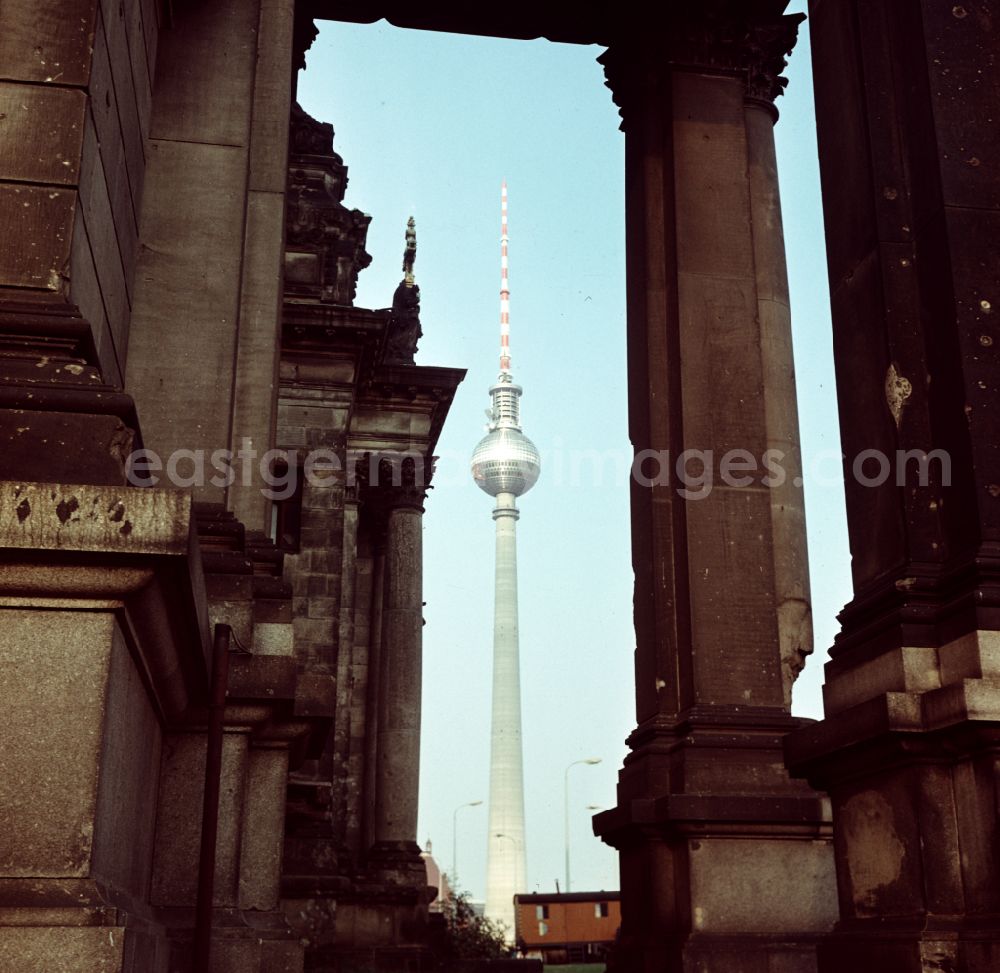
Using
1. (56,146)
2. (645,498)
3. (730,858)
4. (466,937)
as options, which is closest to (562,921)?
(466,937)

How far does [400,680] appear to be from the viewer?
33.9 metres

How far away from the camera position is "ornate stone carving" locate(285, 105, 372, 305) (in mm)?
31078

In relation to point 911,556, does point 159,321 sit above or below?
above

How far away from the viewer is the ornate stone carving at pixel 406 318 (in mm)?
37031

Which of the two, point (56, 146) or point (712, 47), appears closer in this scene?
point (56, 146)

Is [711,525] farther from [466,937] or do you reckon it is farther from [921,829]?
[466,937]

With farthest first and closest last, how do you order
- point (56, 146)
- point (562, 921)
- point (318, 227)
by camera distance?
point (562, 921) → point (318, 227) → point (56, 146)

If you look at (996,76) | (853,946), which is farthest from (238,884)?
(996,76)

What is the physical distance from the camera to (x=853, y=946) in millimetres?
7996

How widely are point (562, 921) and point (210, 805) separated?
74193mm

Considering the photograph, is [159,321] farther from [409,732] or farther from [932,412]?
[409,732]

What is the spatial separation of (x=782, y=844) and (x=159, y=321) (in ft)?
23.4

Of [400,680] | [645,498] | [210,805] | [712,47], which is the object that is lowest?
[210,805]

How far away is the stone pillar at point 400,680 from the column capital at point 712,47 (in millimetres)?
18730
